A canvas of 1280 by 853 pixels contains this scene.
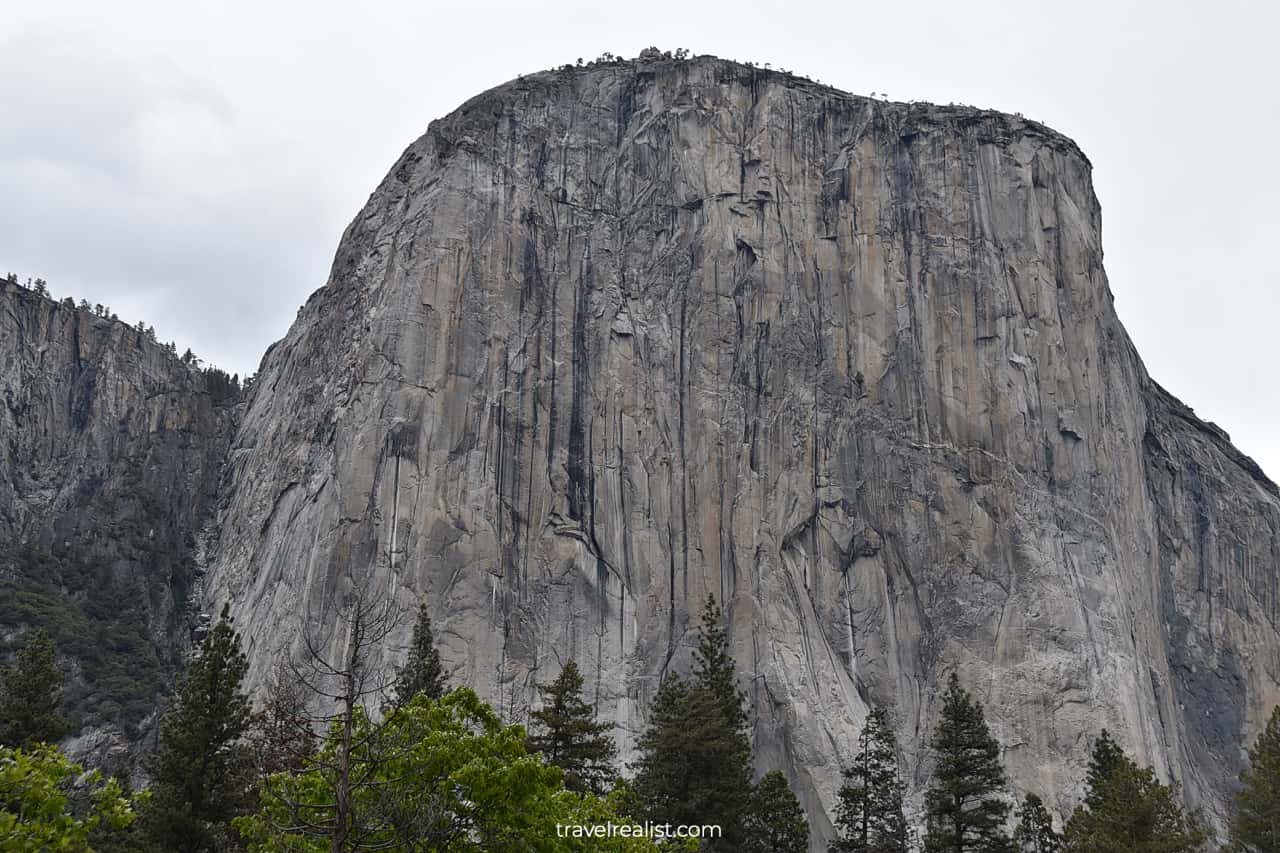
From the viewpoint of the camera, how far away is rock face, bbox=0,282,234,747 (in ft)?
255

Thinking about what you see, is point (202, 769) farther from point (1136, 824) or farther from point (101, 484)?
point (101, 484)

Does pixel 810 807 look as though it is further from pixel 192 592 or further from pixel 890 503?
pixel 192 592

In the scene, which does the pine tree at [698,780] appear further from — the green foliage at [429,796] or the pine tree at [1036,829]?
the green foliage at [429,796]

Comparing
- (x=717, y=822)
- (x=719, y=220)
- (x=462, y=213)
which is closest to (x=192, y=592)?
(x=462, y=213)

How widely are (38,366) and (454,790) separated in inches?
3210

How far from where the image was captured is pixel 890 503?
217 feet

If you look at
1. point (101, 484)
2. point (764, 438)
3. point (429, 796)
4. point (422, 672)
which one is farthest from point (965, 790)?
point (101, 484)

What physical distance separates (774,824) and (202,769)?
53.1 ft

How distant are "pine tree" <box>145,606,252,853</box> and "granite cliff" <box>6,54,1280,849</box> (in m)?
23.5

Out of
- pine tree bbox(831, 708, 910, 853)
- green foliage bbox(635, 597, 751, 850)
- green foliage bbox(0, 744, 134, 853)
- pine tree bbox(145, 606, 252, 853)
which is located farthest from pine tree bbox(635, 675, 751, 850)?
green foliage bbox(0, 744, 134, 853)

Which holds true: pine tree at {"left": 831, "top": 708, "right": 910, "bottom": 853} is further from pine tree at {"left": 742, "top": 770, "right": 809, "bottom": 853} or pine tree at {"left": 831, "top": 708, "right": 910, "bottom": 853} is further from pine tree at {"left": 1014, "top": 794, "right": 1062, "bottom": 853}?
pine tree at {"left": 1014, "top": 794, "right": 1062, "bottom": 853}

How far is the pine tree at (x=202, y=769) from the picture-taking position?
3155 cm

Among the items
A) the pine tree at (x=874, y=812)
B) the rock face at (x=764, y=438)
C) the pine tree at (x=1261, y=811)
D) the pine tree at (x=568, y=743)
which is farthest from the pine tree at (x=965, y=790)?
the rock face at (x=764, y=438)

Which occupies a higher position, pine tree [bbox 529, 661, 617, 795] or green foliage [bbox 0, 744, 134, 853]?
pine tree [bbox 529, 661, 617, 795]
